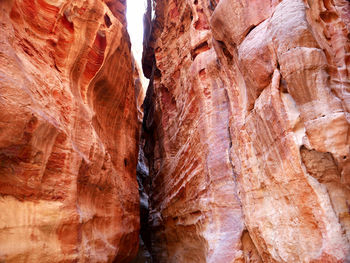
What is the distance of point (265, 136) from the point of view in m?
4.67

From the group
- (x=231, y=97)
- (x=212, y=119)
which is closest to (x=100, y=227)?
(x=212, y=119)

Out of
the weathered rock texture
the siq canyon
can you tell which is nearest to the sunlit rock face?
the siq canyon

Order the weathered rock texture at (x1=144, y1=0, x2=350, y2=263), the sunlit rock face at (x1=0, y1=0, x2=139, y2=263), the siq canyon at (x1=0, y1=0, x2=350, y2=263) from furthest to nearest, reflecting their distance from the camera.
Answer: the sunlit rock face at (x1=0, y1=0, x2=139, y2=263) < the siq canyon at (x1=0, y1=0, x2=350, y2=263) < the weathered rock texture at (x1=144, y1=0, x2=350, y2=263)

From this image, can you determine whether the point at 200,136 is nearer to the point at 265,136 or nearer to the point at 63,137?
the point at 265,136

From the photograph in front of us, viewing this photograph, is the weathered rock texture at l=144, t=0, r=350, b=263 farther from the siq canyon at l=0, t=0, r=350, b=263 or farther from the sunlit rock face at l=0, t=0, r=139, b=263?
the sunlit rock face at l=0, t=0, r=139, b=263

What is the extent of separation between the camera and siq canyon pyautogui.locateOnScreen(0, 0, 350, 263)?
3.91 meters

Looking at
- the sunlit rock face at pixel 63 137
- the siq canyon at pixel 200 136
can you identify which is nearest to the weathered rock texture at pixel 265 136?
the siq canyon at pixel 200 136

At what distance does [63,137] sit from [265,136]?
3752 mm

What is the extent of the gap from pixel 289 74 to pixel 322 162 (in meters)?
1.38

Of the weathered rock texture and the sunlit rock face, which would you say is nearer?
the weathered rock texture

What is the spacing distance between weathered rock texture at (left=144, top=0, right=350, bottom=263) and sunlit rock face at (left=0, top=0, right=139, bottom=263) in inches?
84.2

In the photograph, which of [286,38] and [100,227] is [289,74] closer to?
[286,38]

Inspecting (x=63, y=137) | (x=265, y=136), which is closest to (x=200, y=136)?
(x=265, y=136)

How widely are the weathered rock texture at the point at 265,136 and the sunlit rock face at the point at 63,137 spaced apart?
7.02ft
